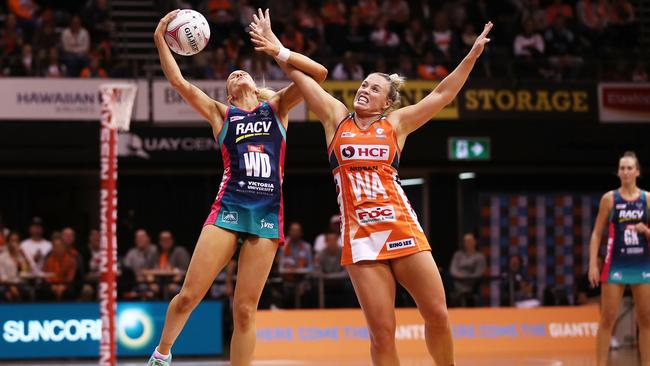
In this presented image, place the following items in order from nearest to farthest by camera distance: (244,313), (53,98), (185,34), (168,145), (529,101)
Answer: (244,313), (185,34), (53,98), (168,145), (529,101)

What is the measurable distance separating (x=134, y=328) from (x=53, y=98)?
5886mm

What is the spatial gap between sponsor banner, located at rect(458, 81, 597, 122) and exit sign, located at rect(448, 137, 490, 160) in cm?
59

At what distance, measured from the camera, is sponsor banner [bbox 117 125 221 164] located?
1923 centimetres

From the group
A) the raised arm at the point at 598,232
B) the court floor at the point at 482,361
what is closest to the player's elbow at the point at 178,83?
the raised arm at the point at 598,232

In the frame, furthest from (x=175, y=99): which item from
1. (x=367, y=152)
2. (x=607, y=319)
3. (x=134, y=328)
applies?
(x=367, y=152)

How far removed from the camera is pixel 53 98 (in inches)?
720

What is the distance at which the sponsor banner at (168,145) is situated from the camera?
19234mm

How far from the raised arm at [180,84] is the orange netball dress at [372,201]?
1.49 metres

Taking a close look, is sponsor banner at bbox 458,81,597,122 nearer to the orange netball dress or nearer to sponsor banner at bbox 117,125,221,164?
sponsor banner at bbox 117,125,221,164

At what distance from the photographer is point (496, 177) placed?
73.6 feet

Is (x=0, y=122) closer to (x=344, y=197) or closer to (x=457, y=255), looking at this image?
(x=457, y=255)

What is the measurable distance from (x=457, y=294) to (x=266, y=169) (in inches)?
384

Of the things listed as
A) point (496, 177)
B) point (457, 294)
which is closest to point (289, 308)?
point (457, 294)

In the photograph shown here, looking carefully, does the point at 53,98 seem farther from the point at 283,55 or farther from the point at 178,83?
the point at 283,55
